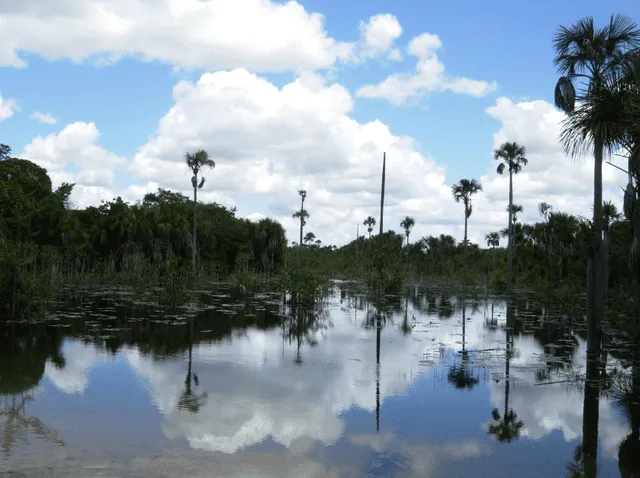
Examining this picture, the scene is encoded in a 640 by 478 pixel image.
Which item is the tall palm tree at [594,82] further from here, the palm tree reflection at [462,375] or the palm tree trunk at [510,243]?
the palm tree trunk at [510,243]

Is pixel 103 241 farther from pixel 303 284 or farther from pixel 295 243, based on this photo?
pixel 295 243

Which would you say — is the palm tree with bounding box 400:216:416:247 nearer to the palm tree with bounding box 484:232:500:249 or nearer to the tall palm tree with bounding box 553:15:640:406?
the palm tree with bounding box 484:232:500:249

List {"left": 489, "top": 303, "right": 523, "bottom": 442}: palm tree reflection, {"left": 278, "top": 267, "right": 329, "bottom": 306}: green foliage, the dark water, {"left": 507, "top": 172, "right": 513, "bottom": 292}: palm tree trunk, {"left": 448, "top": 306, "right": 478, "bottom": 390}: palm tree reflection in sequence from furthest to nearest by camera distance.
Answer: {"left": 507, "top": 172, "right": 513, "bottom": 292}: palm tree trunk, {"left": 278, "top": 267, "right": 329, "bottom": 306}: green foliage, {"left": 448, "top": 306, "right": 478, "bottom": 390}: palm tree reflection, {"left": 489, "top": 303, "right": 523, "bottom": 442}: palm tree reflection, the dark water

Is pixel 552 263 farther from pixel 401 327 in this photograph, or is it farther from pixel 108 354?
pixel 108 354

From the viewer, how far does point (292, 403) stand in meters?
8.96

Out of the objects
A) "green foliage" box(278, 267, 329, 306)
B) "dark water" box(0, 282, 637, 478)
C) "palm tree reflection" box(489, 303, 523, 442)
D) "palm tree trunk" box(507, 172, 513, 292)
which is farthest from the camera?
"palm tree trunk" box(507, 172, 513, 292)

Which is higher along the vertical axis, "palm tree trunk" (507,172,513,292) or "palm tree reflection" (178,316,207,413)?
"palm tree trunk" (507,172,513,292)

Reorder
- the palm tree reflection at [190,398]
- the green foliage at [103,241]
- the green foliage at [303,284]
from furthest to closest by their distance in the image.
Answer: the green foliage at [303,284]
the green foliage at [103,241]
the palm tree reflection at [190,398]

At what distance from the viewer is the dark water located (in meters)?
6.47

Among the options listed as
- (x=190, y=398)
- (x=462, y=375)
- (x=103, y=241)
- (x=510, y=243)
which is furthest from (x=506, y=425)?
(x=103, y=241)

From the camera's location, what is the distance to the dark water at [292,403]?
21.2 ft

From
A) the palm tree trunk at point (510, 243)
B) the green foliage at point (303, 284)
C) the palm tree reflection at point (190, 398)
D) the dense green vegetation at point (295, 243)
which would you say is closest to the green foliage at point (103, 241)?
the dense green vegetation at point (295, 243)

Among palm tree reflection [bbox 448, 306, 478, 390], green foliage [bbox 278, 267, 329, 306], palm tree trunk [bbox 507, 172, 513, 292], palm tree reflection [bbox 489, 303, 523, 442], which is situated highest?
palm tree trunk [bbox 507, 172, 513, 292]

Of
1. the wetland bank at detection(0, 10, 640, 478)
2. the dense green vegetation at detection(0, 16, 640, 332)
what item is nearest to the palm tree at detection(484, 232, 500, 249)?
the dense green vegetation at detection(0, 16, 640, 332)
